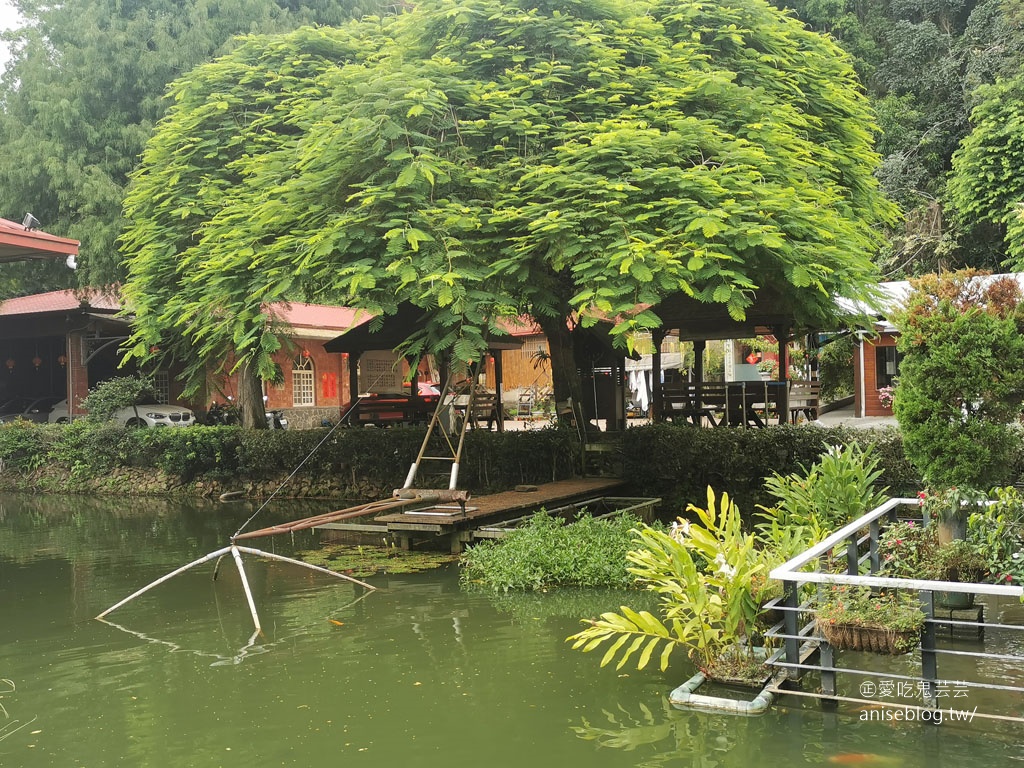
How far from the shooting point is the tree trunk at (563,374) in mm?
15281

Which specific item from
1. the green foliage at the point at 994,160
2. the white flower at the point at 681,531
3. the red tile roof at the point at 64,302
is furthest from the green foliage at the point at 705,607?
the green foliage at the point at 994,160

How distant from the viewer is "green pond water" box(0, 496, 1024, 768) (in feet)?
16.6

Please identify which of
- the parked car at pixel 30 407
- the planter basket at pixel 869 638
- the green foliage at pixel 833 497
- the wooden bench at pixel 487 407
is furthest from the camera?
the parked car at pixel 30 407

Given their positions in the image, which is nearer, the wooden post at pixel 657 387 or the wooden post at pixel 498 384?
the wooden post at pixel 657 387

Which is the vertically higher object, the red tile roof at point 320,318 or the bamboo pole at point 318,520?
the red tile roof at point 320,318

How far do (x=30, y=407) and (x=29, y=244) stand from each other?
17.8 metres

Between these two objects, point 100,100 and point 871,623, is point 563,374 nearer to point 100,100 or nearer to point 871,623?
point 871,623

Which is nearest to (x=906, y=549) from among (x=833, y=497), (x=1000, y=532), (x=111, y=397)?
(x=1000, y=532)

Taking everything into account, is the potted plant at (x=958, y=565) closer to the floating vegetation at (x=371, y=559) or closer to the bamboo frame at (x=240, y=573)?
the bamboo frame at (x=240, y=573)

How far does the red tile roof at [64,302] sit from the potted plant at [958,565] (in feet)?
67.1

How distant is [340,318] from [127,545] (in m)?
17.0

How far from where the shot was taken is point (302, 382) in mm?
30031

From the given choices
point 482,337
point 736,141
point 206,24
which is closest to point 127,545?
point 482,337

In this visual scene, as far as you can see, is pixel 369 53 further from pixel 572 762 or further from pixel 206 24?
pixel 572 762
